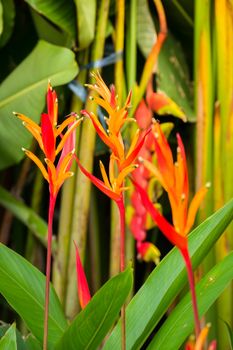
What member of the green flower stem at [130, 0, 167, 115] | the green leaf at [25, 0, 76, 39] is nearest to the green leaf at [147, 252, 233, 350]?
the green flower stem at [130, 0, 167, 115]

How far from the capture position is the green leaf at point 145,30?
107 centimetres

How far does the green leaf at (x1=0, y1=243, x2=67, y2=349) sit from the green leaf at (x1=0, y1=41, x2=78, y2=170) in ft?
1.29

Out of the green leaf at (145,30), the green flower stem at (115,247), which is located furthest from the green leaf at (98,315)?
the green leaf at (145,30)

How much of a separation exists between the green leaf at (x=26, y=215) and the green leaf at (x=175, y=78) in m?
0.27

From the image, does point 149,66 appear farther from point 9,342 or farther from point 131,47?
point 9,342

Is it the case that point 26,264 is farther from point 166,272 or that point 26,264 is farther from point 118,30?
point 118,30

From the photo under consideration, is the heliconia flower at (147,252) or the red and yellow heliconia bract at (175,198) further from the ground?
the red and yellow heliconia bract at (175,198)

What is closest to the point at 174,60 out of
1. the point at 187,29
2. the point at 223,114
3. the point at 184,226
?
the point at 187,29

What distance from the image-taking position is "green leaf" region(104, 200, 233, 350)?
0.59 metres

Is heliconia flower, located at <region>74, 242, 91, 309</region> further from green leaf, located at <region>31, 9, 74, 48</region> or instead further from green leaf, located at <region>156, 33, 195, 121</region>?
green leaf, located at <region>31, 9, 74, 48</region>

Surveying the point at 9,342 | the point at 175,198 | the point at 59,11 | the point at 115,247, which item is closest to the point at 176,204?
the point at 175,198

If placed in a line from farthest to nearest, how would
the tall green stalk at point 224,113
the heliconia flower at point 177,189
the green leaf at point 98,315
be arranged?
the tall green stalk at point 224,113
the green leaf at point 98,315
the heliconia flower at point 177,189

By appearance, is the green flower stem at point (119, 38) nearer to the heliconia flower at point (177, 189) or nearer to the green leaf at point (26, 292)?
the green leaf at point (26, 292)

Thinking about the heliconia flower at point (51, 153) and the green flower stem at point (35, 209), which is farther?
the green flower stem at point (35, 209)
